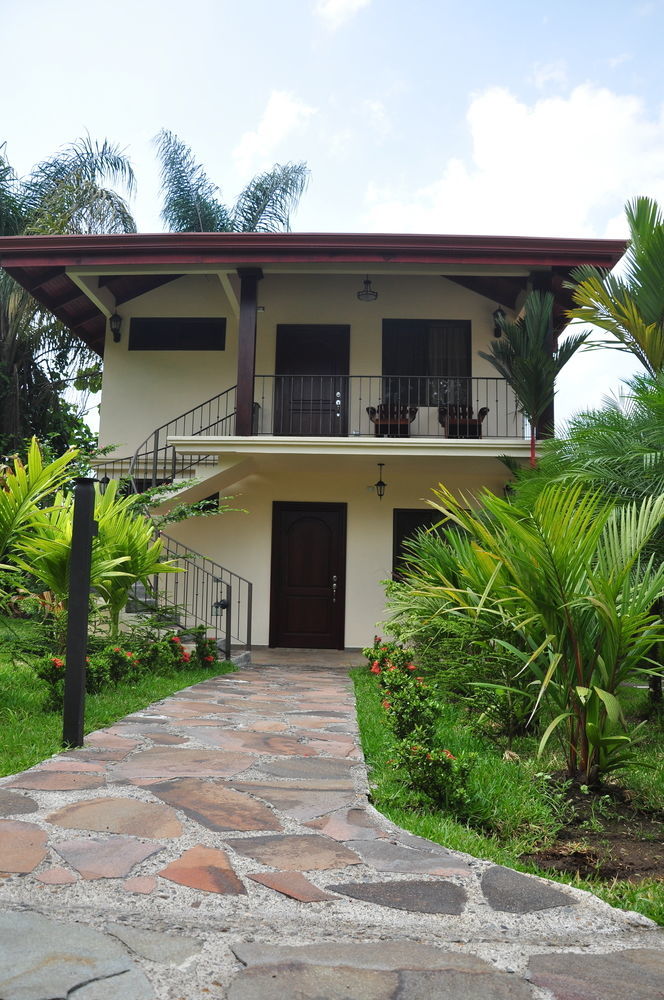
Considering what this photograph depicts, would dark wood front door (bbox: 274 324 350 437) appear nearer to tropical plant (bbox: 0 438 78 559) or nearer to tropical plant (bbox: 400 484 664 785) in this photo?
tropical plant (bbox: 0 438 78 559)

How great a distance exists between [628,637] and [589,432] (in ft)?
7.33

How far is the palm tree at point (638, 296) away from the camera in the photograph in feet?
20.1

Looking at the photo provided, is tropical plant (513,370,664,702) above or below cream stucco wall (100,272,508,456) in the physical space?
below

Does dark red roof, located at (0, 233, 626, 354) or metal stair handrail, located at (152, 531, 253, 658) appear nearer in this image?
dark red roof, located at (0, 233, 626, 354)

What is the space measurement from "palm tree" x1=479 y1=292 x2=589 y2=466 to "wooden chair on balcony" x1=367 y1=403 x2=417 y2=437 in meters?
1.94

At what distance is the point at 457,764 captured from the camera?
283 cm

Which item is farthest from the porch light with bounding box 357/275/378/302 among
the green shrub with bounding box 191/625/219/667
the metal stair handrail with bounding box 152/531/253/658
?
the green shrub with bounding box 191/625/219/667

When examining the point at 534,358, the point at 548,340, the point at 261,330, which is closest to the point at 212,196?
the point at 261,330

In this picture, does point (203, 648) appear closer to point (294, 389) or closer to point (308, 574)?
point (308, 574)

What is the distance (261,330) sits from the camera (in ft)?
37.1

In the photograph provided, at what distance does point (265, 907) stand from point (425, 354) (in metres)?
9.92

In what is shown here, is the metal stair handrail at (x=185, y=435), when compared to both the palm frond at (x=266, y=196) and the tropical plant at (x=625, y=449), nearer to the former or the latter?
the tropical plant at (x=625, y=449)

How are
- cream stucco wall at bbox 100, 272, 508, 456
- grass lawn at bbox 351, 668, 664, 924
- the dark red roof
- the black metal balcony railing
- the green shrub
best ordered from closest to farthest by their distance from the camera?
1. grass lawn at bbox 351, 668, 664, 924
2. the green shrub
3. the dark red roof
4. the black metal balcony railing
5. cream stucco wall at bbox 100, 272, 508, 456

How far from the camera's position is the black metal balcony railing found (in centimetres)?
1063
